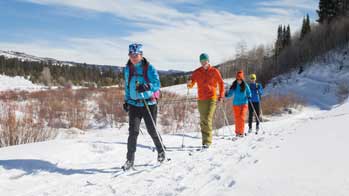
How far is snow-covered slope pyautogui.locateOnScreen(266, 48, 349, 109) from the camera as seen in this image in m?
29.7

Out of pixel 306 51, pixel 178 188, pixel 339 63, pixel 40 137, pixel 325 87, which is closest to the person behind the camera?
pixel 178 188

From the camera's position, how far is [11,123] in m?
7.95

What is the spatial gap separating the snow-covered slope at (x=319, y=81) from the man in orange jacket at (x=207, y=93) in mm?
20779

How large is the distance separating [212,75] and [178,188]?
146 inches

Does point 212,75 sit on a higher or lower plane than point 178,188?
higher

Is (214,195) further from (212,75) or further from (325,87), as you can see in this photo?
(325,87)

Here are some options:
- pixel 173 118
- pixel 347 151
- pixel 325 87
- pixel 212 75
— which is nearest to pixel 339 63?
pixel 325 87

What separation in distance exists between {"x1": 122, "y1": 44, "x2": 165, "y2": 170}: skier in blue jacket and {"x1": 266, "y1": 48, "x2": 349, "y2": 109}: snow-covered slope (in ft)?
75.0

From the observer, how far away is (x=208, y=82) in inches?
293

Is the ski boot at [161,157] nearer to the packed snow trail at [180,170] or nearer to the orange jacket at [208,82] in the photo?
the packed snow trail at [180,170]

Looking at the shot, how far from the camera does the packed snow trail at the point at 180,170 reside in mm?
3557

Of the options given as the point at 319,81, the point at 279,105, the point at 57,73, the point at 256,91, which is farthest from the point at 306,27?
the point at 57,73

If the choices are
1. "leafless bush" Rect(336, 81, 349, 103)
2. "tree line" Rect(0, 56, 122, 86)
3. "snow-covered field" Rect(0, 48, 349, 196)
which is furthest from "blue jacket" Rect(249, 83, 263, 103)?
"tree line" Rect(0, 56, 122, 86)

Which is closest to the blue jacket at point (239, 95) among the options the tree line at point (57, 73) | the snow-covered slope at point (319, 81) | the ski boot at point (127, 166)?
the ski boot at point (127, 166)
